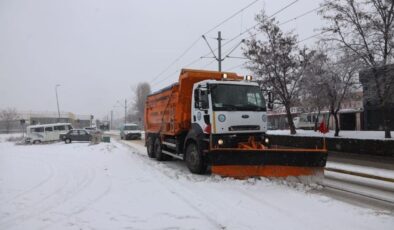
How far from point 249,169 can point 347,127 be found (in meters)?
39.6

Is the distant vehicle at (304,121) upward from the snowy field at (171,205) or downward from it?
upward

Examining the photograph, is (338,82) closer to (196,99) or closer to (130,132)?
(196,99)

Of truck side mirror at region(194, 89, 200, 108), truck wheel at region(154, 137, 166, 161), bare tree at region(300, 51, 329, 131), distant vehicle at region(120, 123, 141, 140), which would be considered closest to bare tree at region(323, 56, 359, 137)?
bare tree at region(300, 51, 329, 131)

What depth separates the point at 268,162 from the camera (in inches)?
429

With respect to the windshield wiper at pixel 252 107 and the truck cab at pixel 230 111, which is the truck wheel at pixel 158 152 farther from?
the windshield wiper at pixel 252 107

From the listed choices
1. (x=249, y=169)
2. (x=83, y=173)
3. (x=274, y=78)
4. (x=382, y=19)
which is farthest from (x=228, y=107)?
(x=274, y=78)

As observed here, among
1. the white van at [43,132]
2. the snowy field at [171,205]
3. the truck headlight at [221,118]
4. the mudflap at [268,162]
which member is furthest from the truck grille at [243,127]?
the white van at [43,132]

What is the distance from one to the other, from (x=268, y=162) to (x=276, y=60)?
20736 millimetres

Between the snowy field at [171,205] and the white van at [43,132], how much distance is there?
1343 inches

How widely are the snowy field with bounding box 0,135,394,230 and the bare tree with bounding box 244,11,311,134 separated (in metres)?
19.7

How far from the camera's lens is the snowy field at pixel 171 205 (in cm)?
678

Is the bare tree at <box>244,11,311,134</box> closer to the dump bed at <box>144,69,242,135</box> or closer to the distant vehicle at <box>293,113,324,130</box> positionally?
the dump bed at <box>144,69,242,135</box>

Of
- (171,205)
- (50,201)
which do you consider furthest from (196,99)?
(50,201)

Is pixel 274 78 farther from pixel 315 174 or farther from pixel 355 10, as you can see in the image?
pixel 315 174
